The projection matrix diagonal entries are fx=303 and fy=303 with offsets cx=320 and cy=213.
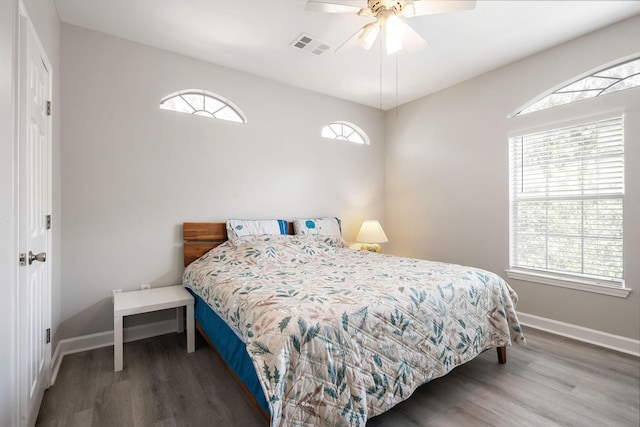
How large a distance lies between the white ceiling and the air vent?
0.05 meters

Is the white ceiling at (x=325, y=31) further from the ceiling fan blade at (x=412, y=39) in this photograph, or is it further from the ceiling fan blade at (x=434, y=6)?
the ceiling fan blade at (x=434, y=6)

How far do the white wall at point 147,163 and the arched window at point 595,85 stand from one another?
103 inches

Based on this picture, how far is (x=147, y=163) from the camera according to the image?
283 cm

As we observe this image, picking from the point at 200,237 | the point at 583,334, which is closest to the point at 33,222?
the point at 200,237

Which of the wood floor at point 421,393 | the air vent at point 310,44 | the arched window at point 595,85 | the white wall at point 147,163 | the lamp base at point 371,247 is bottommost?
the wood floor at point 421,393

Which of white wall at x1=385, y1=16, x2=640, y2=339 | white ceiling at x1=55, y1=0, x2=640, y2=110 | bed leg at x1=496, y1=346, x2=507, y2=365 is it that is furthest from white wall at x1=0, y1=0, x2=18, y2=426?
white wall at x1=385, y1=16, x2=640, y2=339

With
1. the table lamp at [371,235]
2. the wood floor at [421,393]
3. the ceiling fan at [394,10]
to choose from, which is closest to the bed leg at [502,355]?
the wood floor at [421,393]

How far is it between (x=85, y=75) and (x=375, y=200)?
3606 mm

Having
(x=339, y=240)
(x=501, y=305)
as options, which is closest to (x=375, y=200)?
(x=339, y=240)

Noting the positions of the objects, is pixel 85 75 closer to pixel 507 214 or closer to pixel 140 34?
pixel 140 34

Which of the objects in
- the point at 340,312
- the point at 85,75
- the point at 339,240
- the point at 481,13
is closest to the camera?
the point at 340,312

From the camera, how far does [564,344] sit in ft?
8.71

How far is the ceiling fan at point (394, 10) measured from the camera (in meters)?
1.85

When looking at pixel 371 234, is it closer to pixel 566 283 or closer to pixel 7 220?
pixel 566 283
